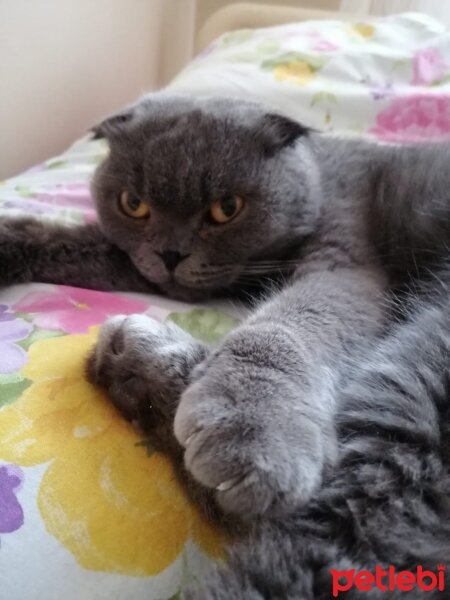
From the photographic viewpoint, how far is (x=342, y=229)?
1.18m

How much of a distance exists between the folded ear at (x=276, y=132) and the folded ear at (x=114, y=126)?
27cm

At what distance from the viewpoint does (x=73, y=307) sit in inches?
41.6

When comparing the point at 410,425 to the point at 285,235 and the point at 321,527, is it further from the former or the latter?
the point at 285,235

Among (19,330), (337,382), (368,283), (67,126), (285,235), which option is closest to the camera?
(337,382)

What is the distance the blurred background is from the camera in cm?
191

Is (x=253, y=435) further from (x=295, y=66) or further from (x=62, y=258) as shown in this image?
(x=295, y=66)

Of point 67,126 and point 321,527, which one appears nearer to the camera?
point 321,527

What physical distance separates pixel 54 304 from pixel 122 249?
0.23 metres

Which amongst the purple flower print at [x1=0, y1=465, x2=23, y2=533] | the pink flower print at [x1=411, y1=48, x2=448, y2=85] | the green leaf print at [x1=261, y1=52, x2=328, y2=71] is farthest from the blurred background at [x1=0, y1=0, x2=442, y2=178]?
the purple flower print at [x1=0, y1=465, x2=23, y2=533]

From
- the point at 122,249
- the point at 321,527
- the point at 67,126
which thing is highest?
the point at 321,527

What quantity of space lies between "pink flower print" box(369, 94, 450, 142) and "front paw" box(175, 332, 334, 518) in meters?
1.12

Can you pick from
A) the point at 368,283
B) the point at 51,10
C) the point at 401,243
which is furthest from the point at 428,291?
the point at 51,10

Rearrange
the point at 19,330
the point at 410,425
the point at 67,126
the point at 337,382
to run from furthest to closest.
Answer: the point at 67,126 < the point at 19,330 < the point at 337,382 < the point at 410,425

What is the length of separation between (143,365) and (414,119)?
123 centimetres
